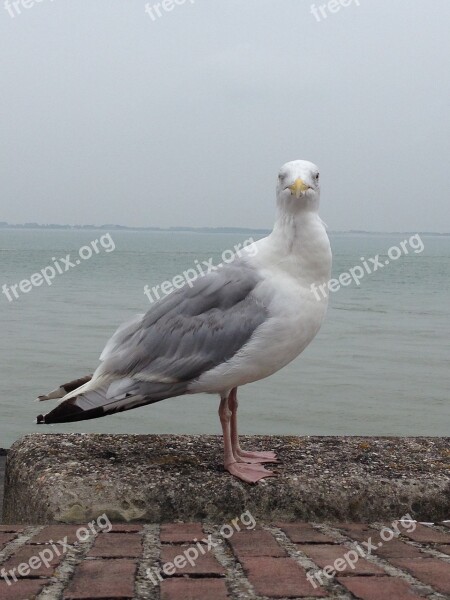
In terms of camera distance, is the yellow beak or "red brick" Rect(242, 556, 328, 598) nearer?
"red brick" Rect(242, 556, 328, 598)

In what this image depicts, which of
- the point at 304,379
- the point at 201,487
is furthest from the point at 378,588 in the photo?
the point at 304,379

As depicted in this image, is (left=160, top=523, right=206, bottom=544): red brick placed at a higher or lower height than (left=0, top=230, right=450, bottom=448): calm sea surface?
higher

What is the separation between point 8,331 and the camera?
18219 millimetres

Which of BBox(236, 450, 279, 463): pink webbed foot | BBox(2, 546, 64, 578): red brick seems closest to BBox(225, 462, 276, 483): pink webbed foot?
BBox(236, 450, 279, 463): pink webbed foot

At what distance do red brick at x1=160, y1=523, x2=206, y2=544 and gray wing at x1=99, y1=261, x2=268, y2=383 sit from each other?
765mm

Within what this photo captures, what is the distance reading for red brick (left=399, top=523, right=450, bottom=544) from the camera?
3.79 meters

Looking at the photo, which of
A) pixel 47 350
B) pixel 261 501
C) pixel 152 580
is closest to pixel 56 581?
pixel 152 580

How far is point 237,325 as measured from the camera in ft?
14.4

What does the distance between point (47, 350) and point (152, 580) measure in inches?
504

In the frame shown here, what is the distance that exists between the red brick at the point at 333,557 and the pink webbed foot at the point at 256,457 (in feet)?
4.06

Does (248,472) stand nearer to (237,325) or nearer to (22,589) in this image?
(237,325)

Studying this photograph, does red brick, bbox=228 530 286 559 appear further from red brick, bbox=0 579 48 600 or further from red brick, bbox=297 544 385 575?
red brick, bbox=0 579 48 600

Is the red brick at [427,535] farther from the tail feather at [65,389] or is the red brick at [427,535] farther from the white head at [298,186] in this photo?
the tail feather at [65,389]

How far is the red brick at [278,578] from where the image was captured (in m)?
2.89
